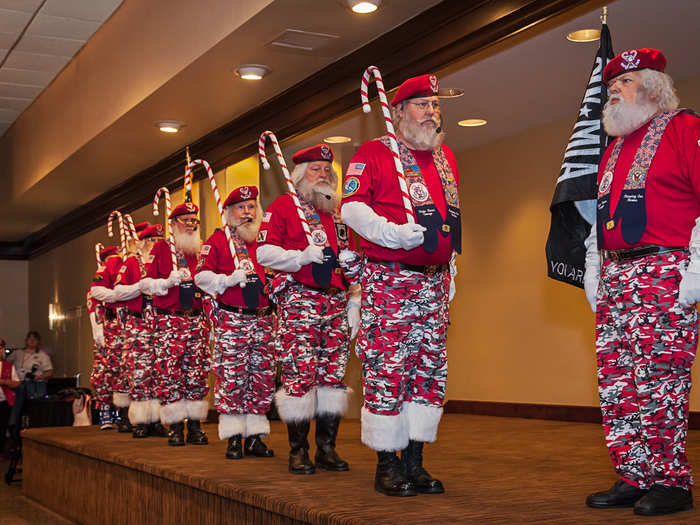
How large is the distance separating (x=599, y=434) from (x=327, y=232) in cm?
267

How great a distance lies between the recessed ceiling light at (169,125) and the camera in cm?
741

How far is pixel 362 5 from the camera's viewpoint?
15.9 ft

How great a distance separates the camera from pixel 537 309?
24.7ft

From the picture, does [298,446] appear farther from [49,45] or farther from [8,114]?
[8,114]

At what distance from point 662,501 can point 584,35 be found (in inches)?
129

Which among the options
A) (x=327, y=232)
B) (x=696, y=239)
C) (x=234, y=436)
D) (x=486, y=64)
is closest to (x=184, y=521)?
(x=234, y=436)

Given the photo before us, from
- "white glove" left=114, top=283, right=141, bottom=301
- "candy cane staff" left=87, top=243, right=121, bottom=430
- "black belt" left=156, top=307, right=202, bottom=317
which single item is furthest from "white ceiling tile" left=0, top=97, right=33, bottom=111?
"black belt" left=156, top=307, right=202, bottom=317

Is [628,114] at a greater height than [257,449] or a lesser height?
greater

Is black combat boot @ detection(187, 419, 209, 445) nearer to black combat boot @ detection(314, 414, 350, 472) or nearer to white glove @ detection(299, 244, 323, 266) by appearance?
black combat boot @ detection(314, 414, 350, 472)

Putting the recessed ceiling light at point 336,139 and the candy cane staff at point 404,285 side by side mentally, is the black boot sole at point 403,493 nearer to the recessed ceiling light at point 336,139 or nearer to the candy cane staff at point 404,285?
the candy cane staff at point 404,285

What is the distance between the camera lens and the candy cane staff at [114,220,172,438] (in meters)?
6.08

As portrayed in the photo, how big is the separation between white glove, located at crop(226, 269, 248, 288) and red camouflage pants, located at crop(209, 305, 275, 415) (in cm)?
18

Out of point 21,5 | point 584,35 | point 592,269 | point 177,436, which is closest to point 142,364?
point 177,436

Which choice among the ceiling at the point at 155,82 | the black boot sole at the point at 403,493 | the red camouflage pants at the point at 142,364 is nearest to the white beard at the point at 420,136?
the black boot sole at the point at 403,493
